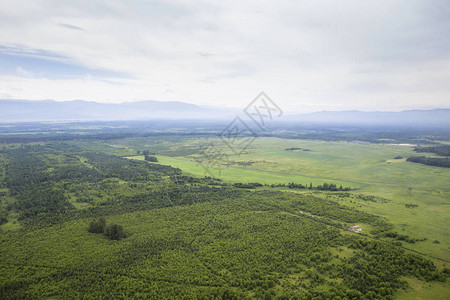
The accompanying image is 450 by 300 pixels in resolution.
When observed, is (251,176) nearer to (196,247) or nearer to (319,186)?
(319,186)

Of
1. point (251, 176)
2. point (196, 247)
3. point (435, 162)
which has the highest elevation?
point (435, 162)

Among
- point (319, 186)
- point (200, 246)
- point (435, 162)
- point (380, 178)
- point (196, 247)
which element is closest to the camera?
point (196, 247)

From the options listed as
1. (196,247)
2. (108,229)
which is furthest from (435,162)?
(108,229)

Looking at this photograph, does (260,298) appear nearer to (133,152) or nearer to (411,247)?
(411,247)

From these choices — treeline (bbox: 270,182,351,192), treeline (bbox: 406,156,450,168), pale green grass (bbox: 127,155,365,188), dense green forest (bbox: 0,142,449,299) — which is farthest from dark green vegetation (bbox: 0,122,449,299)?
treeline (bbox: 406,156,450,168)

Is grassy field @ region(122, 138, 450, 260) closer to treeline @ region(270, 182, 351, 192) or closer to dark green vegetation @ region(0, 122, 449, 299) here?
dark green vegetation @ region(0, 122, 449, 299)
